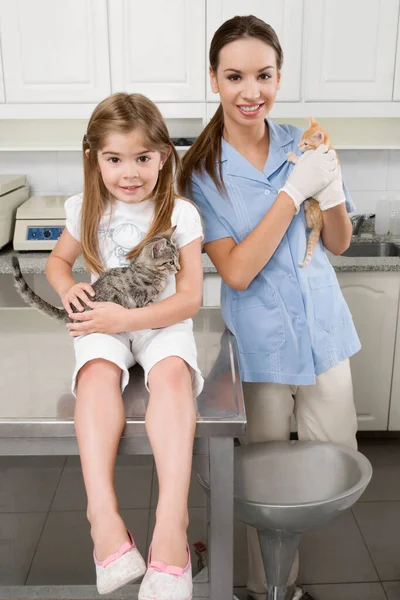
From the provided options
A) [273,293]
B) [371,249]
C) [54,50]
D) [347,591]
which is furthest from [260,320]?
[54,50]

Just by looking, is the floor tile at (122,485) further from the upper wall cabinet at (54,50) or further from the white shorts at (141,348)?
the upper wall cabinet at (54,50)

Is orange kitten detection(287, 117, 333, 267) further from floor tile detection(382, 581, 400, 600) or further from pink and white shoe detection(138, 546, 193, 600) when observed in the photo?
floor tile detection(382, 581, 400, 600)

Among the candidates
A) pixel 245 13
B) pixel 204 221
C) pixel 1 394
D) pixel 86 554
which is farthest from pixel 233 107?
pixel 86 554

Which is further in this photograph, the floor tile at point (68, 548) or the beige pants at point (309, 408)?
the floor tile at point (68, 548)

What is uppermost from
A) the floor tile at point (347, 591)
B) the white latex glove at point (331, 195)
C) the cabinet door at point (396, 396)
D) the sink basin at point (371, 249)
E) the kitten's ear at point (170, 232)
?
the white latex glove at point (331, 195)

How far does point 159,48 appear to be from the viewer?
2568 mm

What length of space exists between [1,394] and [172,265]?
0.43 meters

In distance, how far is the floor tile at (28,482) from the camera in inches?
93.0

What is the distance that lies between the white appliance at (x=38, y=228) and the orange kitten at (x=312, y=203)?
140 centimetres

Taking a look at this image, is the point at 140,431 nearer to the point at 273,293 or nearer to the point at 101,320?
the point at 101,320

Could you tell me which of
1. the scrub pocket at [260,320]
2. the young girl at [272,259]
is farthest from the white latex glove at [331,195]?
the scrub pocket at [260,320]

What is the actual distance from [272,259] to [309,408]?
40 centimetres

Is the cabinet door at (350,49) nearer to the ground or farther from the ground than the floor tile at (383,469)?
farther from the ground

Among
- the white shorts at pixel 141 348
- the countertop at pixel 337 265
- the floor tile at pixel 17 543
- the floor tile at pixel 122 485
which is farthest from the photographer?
the countertop at pixel 337 265
